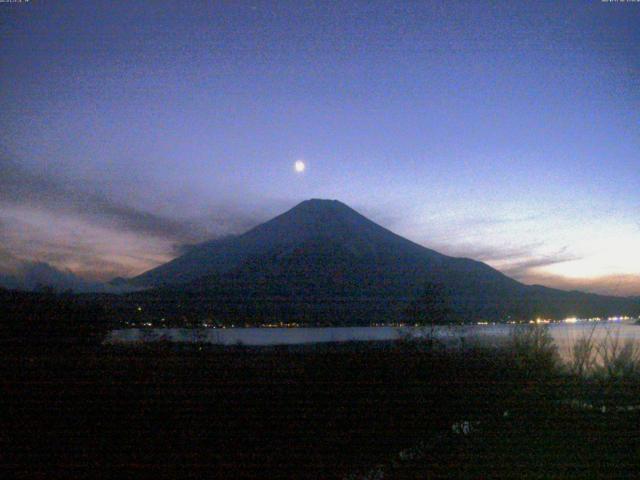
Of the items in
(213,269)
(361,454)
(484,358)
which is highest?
(213,269)

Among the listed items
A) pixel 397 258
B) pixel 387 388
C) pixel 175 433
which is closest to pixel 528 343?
pixel 387 388

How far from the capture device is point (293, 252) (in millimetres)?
60938

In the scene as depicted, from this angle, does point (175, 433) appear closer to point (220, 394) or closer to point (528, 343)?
point (220, 394)

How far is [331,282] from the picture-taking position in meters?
51.4

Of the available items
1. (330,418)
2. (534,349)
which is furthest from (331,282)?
(330,418)

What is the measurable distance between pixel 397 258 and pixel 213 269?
22922 millimetres

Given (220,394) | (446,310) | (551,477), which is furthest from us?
(446,310)

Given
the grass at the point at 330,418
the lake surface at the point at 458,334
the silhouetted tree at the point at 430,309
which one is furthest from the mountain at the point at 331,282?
the grass at the point at 330,418

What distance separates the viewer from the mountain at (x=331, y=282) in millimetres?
27422

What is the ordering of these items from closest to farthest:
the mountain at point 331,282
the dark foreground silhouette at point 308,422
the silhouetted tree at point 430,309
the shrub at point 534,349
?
the dark foreground silhouette at point 308,422 < the shrub at point 534,349 < the silhouetted tree at point 430,309 < the mountain at point 331,282

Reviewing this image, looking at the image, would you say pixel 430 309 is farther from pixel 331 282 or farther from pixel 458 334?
pixel 331 282

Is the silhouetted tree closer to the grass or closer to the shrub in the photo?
the grass

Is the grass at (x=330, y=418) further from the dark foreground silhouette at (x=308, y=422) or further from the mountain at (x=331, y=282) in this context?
the mountain at (x=331, y=282)

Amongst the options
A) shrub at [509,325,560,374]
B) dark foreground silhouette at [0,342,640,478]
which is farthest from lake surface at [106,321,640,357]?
dark foreground silhouette at [0,342,640,478]
